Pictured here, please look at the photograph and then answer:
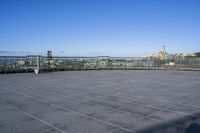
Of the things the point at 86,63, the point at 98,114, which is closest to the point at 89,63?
the point at 86,63

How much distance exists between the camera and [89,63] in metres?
18.8

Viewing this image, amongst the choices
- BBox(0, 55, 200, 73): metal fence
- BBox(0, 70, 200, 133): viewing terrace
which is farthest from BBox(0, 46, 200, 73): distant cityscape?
BBox(0, 70, 200, 133): viewing terrace

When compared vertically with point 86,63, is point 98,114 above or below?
below

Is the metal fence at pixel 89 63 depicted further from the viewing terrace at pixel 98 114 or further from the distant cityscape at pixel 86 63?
the viewing terrace at pixel 98 114

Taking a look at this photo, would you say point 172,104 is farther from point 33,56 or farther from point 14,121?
point 33,56

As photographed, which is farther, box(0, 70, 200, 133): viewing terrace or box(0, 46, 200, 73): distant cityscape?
box(0, 46, 200, 73): distant cityscape

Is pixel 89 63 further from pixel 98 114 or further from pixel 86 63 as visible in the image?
pixel 98 114

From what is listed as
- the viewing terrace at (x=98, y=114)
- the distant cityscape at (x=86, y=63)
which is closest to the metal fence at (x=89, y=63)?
the distant cityscape at (x=86, y=63)

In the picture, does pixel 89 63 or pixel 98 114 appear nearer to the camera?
pixel 98 114

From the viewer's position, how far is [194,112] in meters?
4.30

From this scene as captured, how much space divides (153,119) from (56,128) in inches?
63.7

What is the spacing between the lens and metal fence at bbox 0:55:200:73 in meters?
14.1

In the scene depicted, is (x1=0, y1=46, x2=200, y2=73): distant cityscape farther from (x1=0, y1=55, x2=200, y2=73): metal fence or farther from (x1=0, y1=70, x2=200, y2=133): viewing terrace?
(x1=0, y1=70, x2=200, y2=133): viewing terrace

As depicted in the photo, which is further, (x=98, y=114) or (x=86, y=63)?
(x=86, y=63)
